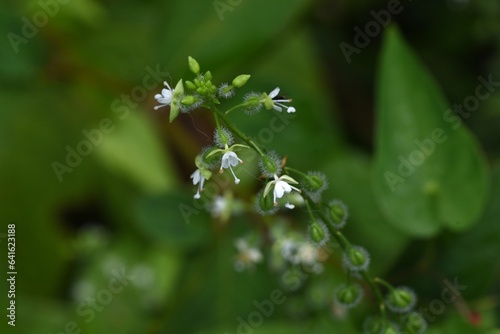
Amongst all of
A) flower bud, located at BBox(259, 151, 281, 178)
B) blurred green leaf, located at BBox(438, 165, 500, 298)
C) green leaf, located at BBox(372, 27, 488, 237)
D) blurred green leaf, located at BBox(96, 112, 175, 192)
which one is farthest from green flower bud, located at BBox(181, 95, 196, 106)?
blurred green leaf, located at BBox(96, 112, 175, 192)

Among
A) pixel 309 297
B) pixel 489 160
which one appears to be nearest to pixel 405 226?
pixel 309 297

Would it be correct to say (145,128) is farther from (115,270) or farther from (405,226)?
(405,226)

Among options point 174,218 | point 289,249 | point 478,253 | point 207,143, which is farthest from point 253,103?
point 207,143

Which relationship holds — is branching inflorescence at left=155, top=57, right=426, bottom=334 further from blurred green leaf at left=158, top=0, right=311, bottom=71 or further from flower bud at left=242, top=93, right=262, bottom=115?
blurred green leaf at left=158, top=0, right=311, bottom=71

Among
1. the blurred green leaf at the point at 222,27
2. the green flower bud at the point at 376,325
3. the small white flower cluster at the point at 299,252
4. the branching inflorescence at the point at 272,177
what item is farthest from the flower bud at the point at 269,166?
the blurred green leaf at the point at 222,27

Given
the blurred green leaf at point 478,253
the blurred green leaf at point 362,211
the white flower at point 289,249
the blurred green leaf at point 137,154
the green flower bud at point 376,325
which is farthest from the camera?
the blurred green leaf at point 137,154

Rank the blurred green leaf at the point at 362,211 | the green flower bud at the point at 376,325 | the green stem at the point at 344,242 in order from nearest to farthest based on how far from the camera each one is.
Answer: the green stem at the point at 344,242, the green flower bud at the point at 376,325, the blurred green leaf at the point at 362,211

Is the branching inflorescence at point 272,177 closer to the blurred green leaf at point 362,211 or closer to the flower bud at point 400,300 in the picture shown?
the flower bud at point 400,300

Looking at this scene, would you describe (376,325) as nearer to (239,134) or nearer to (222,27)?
(239,134)

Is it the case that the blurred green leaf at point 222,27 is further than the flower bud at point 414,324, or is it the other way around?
the blurred green leaf at point 222,27
